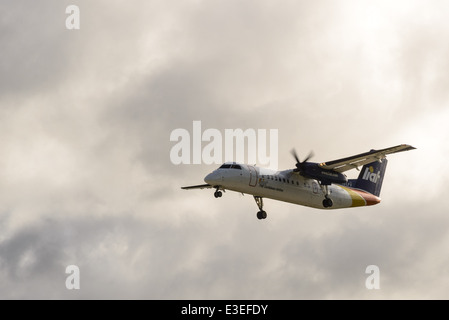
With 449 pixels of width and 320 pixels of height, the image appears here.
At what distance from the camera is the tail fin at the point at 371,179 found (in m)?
72.1

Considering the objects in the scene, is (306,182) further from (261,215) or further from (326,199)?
(261,215)

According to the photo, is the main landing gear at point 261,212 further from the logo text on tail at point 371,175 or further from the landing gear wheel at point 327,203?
the logo text on tail at point 371,175

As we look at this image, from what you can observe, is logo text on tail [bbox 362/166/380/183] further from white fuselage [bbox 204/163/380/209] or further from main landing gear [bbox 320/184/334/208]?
main landing gear [bbox 320/184/334/208]

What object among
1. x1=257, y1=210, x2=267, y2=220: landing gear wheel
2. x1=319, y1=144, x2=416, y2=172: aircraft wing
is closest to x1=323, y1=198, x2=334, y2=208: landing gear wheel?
x1=319, y1=144, x2=416, y2=172: aircraft wing

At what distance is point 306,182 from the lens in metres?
64.8

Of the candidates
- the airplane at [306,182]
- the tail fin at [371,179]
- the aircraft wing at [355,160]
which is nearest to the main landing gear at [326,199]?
the airplane at [306,182]

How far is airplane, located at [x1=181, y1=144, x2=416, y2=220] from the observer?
196ft

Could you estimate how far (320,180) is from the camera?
2562 inches

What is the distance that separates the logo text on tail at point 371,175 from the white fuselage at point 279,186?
9.66ft
